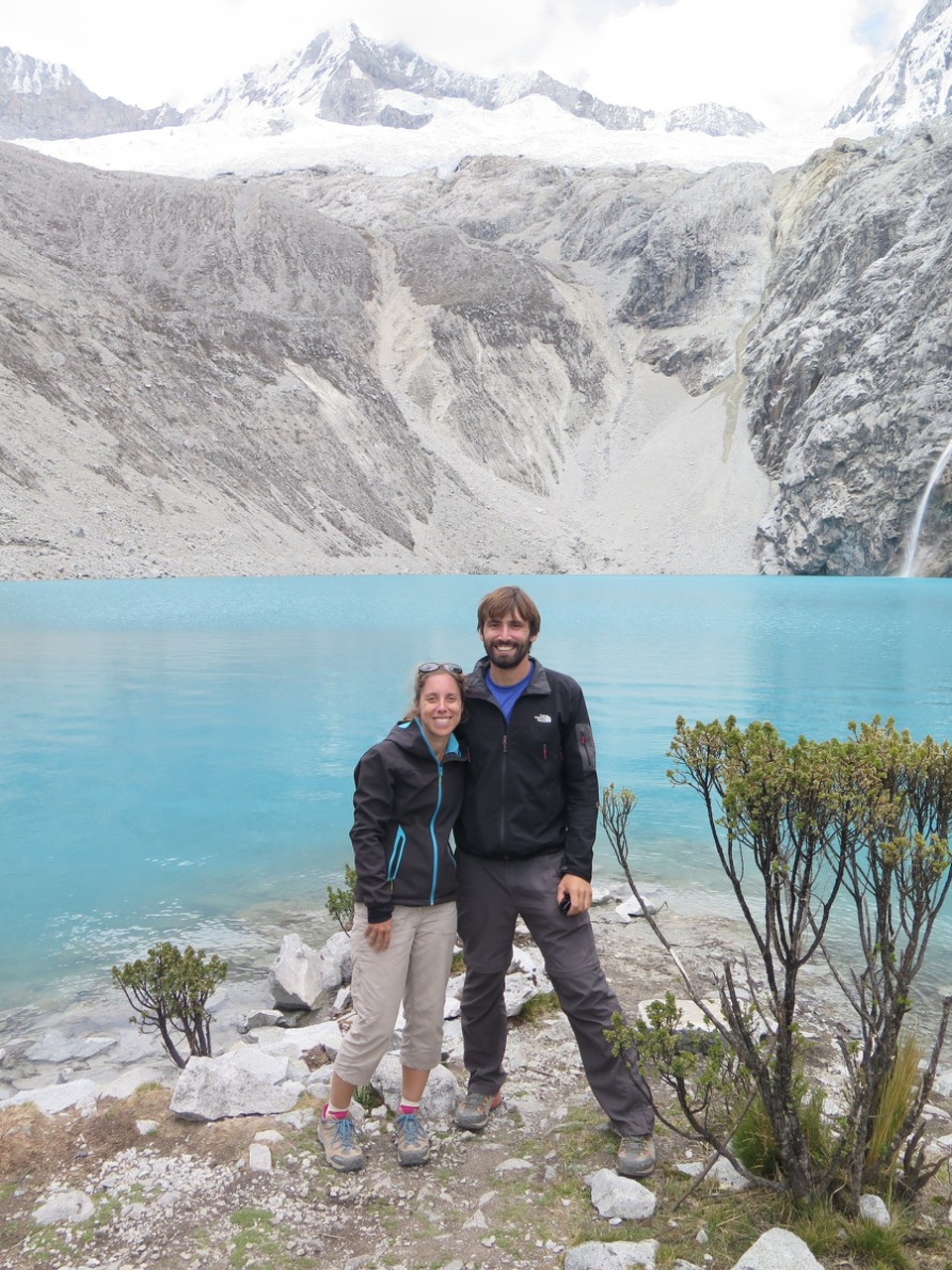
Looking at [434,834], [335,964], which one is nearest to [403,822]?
[434,834]

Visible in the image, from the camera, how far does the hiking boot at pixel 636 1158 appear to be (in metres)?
4.28

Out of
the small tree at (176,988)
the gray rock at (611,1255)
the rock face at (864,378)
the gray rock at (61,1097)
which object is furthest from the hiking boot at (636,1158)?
the rock face at (864,378)

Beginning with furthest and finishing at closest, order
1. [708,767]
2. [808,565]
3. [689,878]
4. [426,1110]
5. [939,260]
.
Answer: [808,565] < [939,260] < [689,878] < [426,1110] < [708,767]

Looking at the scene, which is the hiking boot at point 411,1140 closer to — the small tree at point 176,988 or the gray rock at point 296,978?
the small tree at point 176,988

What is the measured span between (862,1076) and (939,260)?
94.4 meters

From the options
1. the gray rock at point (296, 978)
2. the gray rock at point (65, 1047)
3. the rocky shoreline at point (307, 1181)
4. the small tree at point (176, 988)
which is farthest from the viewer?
the gray rock at point (296, 978)

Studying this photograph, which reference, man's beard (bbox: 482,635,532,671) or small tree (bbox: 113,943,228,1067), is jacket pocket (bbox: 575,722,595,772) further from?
small tree (bbox: 113,943,228,1067)

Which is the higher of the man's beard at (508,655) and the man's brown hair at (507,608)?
the man's brown hair at (507,608)

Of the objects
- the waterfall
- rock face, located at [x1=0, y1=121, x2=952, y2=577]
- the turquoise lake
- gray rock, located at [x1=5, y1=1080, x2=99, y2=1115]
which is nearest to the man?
gray rock, located at [x1=5, y1=1080, x2=99, y2=1115]

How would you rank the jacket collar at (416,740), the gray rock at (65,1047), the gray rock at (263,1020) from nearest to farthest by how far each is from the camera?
the jacket collar at (416,740), the gray rock at (65,1047), the gray rock at (263,1020)

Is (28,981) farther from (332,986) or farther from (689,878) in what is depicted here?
(689,878)

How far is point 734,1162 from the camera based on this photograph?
3906mm

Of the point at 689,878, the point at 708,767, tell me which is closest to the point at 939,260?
the point at 689,878

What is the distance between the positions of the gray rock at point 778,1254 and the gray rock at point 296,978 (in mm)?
4401
